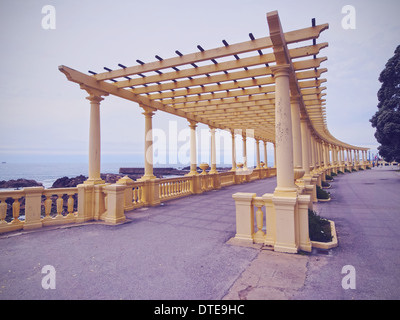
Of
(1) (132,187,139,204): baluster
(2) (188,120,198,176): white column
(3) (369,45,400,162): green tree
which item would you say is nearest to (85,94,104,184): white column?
(1) (132,187,139,204): baluster

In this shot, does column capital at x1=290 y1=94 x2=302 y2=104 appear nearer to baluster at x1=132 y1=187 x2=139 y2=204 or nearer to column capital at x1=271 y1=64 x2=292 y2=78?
column capital at x1=271 y1=64 x2=292 y2=78

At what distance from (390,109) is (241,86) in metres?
18.2

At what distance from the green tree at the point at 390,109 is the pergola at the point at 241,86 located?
34.7 ft

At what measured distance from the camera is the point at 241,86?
8.04m

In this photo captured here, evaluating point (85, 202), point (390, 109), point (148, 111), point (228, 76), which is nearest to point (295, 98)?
point (228, 76)

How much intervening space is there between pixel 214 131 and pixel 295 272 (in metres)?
12.4

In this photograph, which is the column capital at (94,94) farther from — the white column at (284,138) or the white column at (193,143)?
the white column at (193,143)

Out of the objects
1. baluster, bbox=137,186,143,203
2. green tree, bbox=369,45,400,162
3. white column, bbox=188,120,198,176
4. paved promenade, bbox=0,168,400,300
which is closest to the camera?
paved promenade, bbox=0,168,400,300

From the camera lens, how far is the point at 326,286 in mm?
3076

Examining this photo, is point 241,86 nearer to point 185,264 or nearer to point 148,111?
point 148,111

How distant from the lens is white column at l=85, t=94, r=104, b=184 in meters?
7.54

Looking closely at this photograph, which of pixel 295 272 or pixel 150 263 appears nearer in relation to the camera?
pixel 295 272
